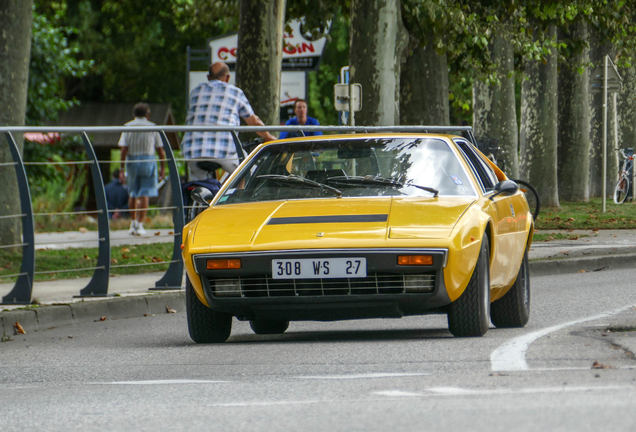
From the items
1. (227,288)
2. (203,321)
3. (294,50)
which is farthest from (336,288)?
(294,50)

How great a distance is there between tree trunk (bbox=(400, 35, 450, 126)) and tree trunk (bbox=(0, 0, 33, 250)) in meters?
7.78

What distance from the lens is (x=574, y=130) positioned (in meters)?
27.2

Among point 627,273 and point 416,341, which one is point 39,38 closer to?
point 627,273

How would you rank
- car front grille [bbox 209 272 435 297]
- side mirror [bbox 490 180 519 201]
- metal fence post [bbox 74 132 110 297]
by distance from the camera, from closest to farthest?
car front grille [bbox 209 272 435 297]
side mirror [bbox 490 180 519 201]
metal fence post [bbox 74 132 110 297]

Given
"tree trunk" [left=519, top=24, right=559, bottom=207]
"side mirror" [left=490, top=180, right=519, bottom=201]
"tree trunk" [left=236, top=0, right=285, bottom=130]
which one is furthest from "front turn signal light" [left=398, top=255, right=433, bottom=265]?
"tree trunk" [left=519, top=24, right=559, bottom=207]

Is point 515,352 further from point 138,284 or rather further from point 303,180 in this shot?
point 138,284

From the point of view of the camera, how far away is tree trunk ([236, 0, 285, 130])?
16219mm

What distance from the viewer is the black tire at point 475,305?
7020mm

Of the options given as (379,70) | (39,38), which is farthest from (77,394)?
(39,38)

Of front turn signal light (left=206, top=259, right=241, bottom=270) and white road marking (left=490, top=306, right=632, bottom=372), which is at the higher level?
front turn signal light (left=206, top=259, right=241, bottom=270)

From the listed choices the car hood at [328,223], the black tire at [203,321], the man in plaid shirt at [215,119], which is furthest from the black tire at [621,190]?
the black tire at [203,321]

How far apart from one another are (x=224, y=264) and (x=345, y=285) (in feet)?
2.39

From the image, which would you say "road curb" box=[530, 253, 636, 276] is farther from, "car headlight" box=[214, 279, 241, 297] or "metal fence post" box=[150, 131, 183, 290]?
"car headlight" box=[214, 279, 241, 297]

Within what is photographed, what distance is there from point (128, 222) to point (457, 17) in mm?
6875
